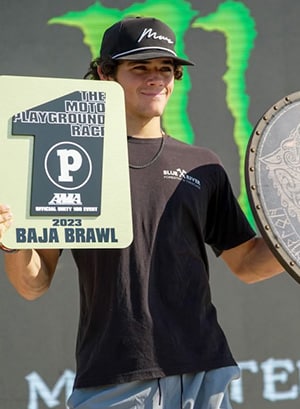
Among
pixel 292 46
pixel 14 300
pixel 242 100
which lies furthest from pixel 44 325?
pixel 292 46

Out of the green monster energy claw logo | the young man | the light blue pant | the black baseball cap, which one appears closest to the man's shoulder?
the young man

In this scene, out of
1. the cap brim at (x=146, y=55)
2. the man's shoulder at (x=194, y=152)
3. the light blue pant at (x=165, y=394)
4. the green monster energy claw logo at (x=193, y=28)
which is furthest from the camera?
the green monster energy claw logo at (x=193, y=28)

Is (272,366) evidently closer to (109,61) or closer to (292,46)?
(292,46)

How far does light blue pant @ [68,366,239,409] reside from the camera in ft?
7.00

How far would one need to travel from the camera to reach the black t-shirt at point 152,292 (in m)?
2.15

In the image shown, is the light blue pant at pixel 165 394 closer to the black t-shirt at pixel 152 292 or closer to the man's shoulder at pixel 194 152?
the black t-shirt at pixel 152 292

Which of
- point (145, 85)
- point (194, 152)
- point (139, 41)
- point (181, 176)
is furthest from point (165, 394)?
point (139, 41)

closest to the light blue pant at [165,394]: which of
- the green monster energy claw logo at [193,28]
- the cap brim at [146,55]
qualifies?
the cap brim at [146,55]

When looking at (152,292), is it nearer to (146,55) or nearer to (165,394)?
(165,394)

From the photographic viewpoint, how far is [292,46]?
405 centimetres

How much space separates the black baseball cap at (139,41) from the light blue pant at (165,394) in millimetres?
789

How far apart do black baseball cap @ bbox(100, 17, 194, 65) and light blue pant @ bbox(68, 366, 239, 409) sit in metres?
0.79

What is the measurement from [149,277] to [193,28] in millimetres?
2090

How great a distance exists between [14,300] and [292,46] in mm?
1651
